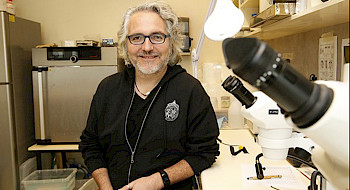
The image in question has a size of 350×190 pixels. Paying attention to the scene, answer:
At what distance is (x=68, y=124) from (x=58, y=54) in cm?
64

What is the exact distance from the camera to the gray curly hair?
1580mm

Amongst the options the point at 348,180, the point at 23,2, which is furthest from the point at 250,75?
the point at 23,2

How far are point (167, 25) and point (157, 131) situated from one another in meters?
0.58

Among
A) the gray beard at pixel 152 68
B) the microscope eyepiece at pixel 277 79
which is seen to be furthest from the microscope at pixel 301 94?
the gray beard at pixel 152 68

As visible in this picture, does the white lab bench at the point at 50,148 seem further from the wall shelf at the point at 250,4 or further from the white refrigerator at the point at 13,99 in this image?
the wall shelf at the point at 250,4

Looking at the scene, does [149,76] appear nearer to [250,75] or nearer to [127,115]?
[127,115]

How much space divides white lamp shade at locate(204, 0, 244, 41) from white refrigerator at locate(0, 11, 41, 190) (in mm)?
2082

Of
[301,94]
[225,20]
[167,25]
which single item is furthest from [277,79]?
[167,25]

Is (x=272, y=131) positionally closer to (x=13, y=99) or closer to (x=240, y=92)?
(x=240, y=92)

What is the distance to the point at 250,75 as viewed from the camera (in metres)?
0.35

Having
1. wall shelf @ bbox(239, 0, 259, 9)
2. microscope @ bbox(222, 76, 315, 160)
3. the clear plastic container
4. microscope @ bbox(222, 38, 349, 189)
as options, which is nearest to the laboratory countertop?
the clear plastic container

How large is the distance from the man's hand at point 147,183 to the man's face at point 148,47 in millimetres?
536

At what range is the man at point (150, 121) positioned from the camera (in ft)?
4.75

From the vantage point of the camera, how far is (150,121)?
58.3 inches
